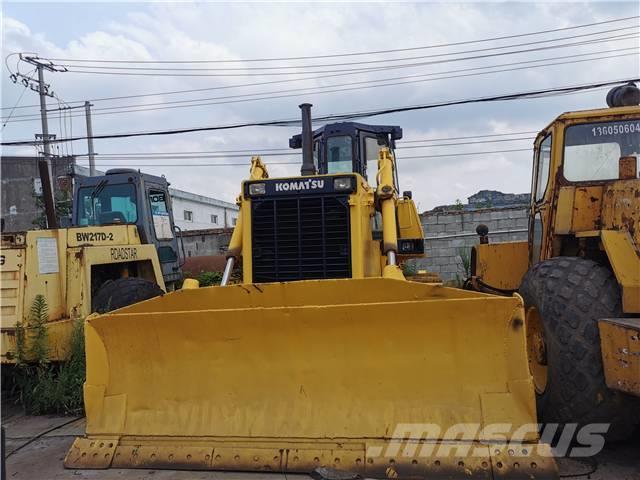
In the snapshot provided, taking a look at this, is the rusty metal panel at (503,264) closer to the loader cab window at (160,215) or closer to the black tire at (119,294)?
the black tire at (119,294)

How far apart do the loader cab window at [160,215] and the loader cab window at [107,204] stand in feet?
1.02

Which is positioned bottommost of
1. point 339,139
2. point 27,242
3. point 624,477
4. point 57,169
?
point 624,477

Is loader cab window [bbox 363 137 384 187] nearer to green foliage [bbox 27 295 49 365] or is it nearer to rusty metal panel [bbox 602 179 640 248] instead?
rusty metal panel [bbox 602 179 640 248]

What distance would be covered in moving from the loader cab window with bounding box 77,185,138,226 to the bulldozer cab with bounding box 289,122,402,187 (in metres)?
2.68

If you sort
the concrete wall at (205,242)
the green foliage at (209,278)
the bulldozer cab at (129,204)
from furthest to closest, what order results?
1. the concrete wall at (205,242)
2. the green foliage at (209,278)
3. the bulldozer cab at (129,204)

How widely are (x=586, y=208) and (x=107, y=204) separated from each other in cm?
628

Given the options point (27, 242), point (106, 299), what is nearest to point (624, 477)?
point (106, 299)

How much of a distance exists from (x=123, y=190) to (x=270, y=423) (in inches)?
215

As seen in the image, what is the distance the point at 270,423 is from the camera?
346cm

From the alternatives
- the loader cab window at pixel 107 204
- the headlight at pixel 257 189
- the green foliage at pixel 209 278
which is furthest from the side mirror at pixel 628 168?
the green foliage at pixel 209 278

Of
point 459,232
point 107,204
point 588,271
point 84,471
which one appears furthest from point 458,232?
point 84,471

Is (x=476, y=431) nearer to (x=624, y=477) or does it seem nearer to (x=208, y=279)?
(x=624, y=477)

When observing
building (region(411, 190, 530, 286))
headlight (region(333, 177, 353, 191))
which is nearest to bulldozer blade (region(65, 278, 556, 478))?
headlight (region(333, 177, 353, 191))

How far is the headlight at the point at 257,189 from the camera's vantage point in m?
5.02
